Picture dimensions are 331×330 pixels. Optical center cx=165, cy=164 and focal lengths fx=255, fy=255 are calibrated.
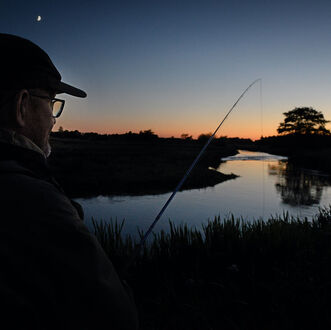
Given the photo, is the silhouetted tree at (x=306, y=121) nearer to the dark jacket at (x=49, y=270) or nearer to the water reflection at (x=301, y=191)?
the water reflection at (x=301, y=191)

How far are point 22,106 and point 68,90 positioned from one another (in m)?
0.39

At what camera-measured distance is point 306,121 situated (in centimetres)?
5891

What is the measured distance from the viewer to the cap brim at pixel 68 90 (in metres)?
1.38

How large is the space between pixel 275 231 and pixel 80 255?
610 centimetres

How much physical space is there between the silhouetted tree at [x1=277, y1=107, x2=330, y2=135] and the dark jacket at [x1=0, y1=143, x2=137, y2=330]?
66708 mm

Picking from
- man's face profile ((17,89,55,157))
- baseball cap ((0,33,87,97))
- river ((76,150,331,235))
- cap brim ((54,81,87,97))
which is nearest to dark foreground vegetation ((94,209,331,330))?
man's face profile ((17,89,55,157))

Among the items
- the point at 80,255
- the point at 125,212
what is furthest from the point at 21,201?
the point at 125,212

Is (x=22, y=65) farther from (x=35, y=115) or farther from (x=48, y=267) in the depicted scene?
(x=48, y=267)

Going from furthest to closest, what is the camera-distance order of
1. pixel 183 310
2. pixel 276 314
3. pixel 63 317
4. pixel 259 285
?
pixel 259 285 → pixel 183 310 → pixel 276 314 → pixel 63 317

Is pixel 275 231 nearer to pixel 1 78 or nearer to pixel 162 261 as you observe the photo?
pixel 162 261

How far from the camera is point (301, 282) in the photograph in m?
3.92

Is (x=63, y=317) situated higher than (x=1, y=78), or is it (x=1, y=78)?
(x=1, y=78)

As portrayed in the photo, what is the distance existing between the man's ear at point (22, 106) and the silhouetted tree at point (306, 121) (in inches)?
2617

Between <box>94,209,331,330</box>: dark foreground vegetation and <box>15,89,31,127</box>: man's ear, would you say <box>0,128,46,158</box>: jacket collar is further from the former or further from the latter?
<box>94,209,331,330</box>: dark foreground vegetation
